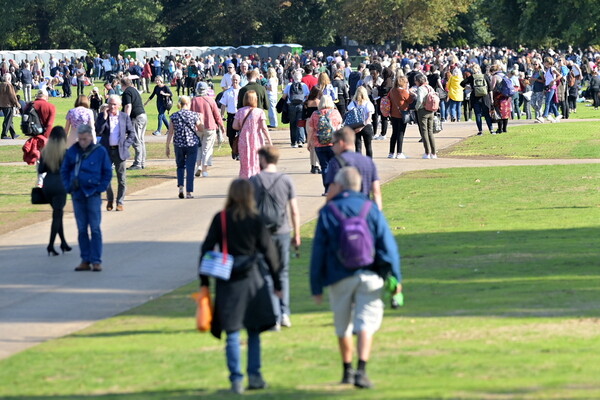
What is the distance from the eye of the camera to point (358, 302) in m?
9.03

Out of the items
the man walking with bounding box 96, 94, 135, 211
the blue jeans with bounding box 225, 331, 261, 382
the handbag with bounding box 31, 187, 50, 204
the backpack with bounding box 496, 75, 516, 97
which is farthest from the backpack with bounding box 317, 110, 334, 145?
the backpack with bounding box 496, 75, 516, 97

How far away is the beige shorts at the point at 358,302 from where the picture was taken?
9.00 meters

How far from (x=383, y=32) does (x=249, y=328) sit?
92009mm

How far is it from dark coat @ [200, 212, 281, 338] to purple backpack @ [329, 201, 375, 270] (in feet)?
1.96

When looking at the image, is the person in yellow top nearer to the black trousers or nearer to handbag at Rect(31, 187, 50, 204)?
the black trousers

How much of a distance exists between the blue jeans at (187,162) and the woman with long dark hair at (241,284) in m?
12.1

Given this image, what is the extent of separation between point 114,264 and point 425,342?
600 centimetres

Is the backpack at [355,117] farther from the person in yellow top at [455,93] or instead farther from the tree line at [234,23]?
the tree line at [234,23]

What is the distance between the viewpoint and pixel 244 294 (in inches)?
357

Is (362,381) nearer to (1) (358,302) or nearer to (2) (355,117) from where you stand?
(1) (358,302)

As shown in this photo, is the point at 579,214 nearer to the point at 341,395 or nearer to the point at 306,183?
the point at 306,183

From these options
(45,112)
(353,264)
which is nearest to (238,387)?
(353,264)

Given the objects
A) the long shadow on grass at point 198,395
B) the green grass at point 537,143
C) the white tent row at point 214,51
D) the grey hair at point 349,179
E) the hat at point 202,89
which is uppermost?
the white tent row at point 214,51

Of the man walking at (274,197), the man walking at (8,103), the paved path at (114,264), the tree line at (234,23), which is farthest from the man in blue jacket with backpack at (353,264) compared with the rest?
the tree line at (234,23)
